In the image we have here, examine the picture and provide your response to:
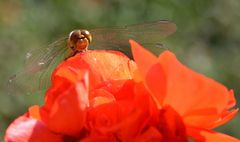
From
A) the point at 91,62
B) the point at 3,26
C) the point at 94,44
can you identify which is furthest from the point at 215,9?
the point at 91,62

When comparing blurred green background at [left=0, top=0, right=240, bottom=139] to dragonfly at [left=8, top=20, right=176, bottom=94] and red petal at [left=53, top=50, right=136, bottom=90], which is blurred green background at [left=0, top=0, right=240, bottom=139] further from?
red petal at [left=53, top=50, right=136, bottom=90]

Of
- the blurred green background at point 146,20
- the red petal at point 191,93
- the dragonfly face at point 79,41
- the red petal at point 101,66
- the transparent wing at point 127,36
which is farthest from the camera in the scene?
the blurred green background at point 146,20

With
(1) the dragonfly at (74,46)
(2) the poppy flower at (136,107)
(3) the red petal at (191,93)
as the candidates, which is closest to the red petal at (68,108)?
(2) the poppy flower at (136,107)

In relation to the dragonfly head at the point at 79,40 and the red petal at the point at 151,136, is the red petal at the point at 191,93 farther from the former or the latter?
the dragonfly head at the point at 79,40

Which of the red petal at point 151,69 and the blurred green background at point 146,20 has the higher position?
the blurred green background at point 146,20

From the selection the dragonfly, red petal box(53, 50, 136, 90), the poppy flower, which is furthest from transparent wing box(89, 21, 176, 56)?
the poppy flower

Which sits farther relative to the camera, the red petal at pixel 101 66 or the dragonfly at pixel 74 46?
the dragonfly at pixel 74 46
